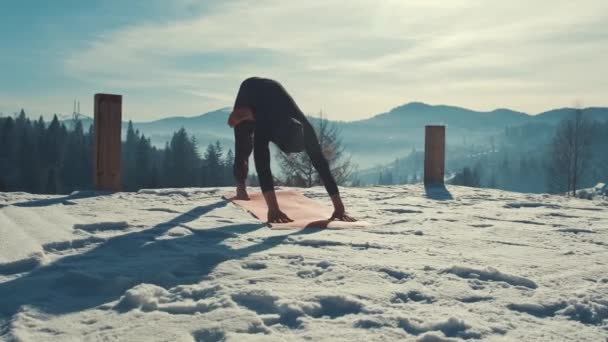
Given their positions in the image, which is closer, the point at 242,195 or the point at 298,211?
the point at 298,211

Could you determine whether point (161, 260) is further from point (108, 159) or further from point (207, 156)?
point (207, 156)

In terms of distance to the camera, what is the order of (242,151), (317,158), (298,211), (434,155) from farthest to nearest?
(434,155) → (242,151) → (298,211) → (317,158)

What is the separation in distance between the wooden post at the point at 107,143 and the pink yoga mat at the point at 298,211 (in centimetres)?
168

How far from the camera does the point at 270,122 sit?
4805 millimetres

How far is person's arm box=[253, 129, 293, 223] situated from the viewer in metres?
4.55

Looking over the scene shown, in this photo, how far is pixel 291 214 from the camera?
16.6 feet

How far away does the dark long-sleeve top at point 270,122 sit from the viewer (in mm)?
4633

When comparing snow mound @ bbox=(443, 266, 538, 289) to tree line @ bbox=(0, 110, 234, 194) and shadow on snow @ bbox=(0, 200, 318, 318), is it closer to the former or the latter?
shadow on snow @ bbox=(0, 200, 318, 318)

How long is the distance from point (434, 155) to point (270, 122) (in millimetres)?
4712

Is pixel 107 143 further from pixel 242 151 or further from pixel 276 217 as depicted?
pixel 276 217

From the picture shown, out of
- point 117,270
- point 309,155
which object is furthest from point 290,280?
point 309,155

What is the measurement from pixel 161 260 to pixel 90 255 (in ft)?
1.67

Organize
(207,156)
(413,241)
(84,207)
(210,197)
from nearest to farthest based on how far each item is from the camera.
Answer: (413,241) < (84,207) < (210,197) < (207,156)

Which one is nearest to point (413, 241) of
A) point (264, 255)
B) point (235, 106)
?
point (264, 255)
